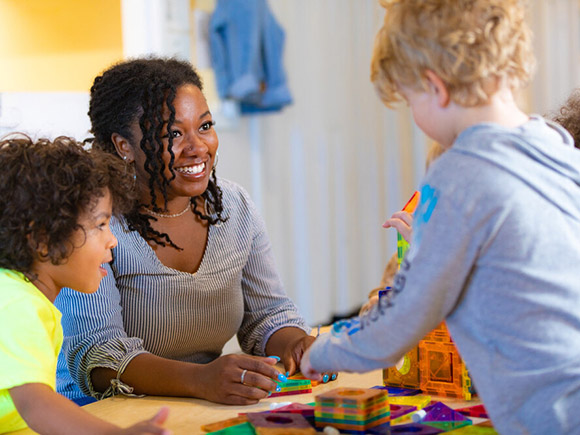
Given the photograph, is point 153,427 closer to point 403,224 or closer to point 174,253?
point 403,224

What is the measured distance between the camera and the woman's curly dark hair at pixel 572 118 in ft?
4.45

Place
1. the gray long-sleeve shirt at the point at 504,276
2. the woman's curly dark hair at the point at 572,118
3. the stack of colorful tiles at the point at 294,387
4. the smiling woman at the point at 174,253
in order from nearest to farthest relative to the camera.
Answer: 1. the gray long-sleeve shirt at the point at 504,276
2. the stack of colorful tiles at the point at 294,387
3. the woman's curly dark hair at the point at 572,118
4. the smiling woman at the point at 174,253

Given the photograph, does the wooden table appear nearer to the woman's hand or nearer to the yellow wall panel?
the woman's hand

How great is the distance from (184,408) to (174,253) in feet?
1.62

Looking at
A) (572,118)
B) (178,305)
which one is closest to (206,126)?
(178,305)

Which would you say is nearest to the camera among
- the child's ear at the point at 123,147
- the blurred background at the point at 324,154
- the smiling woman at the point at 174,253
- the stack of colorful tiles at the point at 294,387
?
the stack of colorful tiles at the point at 294,387

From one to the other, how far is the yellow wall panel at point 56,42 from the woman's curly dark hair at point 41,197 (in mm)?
1714

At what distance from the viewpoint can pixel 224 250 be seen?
1668mm

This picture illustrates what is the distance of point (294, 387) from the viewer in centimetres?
126

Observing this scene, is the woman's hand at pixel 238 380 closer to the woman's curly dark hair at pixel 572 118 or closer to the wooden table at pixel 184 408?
the wooden table at pixel 184 408

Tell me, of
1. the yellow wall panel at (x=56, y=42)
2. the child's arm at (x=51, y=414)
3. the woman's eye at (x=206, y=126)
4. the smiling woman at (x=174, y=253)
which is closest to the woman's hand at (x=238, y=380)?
the smiling woman at (x=174, y=253)

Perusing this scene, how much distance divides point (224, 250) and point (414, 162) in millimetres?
2180

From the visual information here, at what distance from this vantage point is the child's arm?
3.09 ft

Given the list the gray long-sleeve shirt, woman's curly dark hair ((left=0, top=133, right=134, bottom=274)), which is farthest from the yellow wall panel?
the gray long-sleeve shirt
